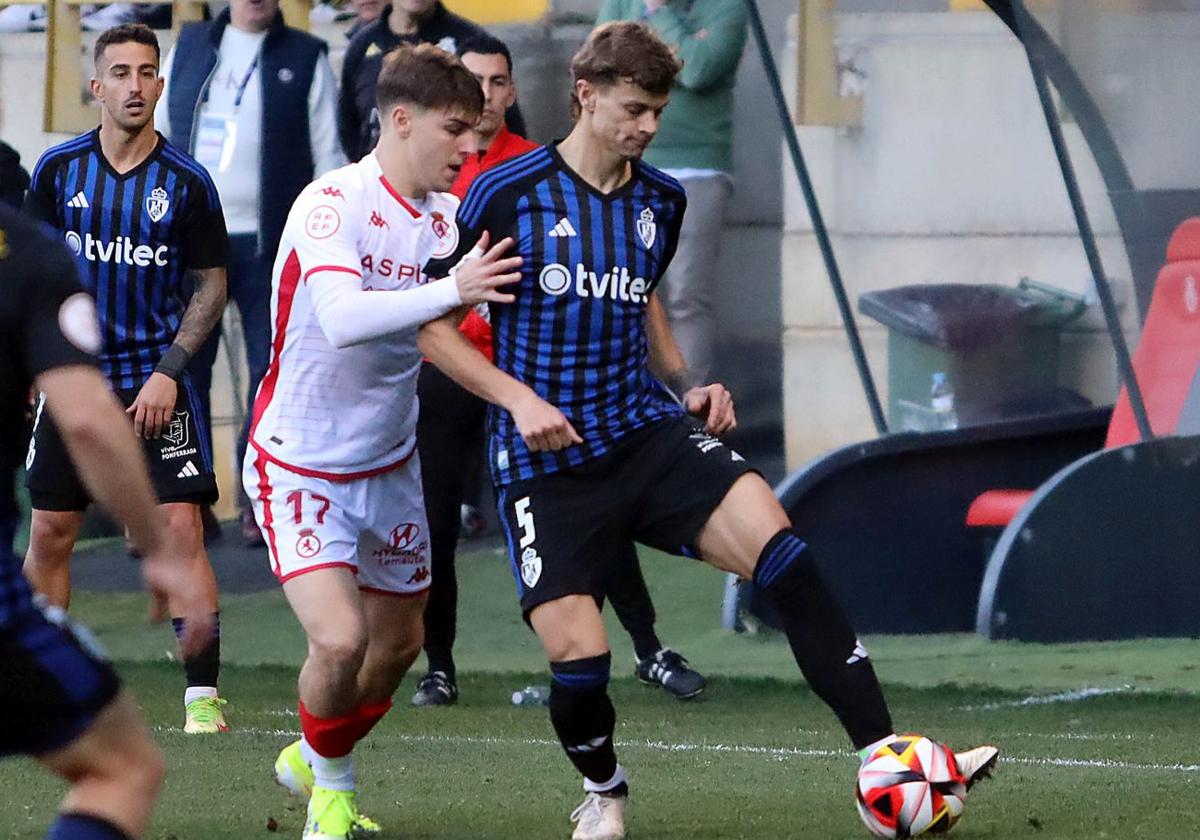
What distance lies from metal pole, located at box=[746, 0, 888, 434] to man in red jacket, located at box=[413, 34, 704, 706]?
85.1 inches

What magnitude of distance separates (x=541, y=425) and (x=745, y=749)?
195cm

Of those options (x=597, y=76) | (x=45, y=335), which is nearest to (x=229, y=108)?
(x=597, y=76)

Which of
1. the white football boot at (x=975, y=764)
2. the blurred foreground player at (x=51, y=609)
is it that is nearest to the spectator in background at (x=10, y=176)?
the white football boot at (x=975, y=764)

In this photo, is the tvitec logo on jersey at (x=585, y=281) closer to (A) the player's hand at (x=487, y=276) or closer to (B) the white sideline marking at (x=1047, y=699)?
(A) the player's hand at (x=487, y=276)

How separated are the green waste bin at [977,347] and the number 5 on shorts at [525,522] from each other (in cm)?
429

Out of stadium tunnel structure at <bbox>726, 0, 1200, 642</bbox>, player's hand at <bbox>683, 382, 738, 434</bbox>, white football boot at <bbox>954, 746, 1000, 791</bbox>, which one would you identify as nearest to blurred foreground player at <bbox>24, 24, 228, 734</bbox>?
player's hand at <bbox>683, 382, 738, 434</bbox>

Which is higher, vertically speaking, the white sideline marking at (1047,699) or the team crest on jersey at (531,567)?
the team crest on jersey at (531,567)

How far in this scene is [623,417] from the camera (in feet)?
17.2

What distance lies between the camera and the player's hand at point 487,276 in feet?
16.5

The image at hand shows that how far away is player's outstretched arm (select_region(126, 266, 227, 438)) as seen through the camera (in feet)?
22.5

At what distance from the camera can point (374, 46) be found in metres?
9.28

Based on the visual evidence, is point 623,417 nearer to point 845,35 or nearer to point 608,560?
point 608,560

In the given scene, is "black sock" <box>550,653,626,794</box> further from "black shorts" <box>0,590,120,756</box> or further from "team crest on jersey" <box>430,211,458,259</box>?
"black shorts" <box>0,590,120,756</box>

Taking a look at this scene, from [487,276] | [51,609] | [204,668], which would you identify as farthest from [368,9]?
[51,609]
